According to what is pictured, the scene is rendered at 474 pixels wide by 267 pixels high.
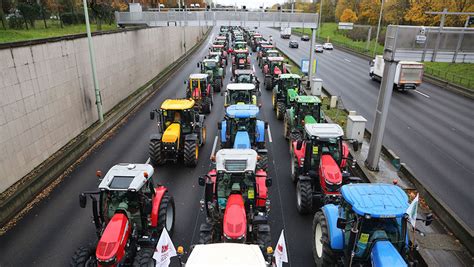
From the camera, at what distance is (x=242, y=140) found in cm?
1339

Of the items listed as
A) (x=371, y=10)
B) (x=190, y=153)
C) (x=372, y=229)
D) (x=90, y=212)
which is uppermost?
(x=371, y=10)

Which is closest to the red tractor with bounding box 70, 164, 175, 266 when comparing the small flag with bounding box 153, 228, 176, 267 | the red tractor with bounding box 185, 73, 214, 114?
the small flag with bounding box 153, 228, 176, 267

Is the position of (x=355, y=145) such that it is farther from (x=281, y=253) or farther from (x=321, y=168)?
(x=281, y=253)

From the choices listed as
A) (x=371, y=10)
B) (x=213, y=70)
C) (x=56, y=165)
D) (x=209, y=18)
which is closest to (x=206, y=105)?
(x=213, y=70)

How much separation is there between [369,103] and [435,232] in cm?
1758

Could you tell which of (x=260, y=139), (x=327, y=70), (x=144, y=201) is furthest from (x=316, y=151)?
(x=327, y=70)

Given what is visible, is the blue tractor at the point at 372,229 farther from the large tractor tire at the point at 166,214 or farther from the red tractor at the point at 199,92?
the red tractor at the point at 199,92

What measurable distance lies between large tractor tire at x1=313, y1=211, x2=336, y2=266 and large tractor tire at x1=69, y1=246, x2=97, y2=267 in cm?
536

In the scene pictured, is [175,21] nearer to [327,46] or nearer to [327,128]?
[327,128]

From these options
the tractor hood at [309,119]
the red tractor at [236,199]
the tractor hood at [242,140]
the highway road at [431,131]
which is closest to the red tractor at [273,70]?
the highway road at [431,131]

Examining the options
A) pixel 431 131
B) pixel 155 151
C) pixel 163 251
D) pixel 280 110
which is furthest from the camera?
pixel 280 110

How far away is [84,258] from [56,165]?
8011mm

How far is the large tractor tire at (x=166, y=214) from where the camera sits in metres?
9.52

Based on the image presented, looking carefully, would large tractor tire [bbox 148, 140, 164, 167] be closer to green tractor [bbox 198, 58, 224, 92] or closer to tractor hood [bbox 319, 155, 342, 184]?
tractor hood [bbox 319, 155, 342, 184]
